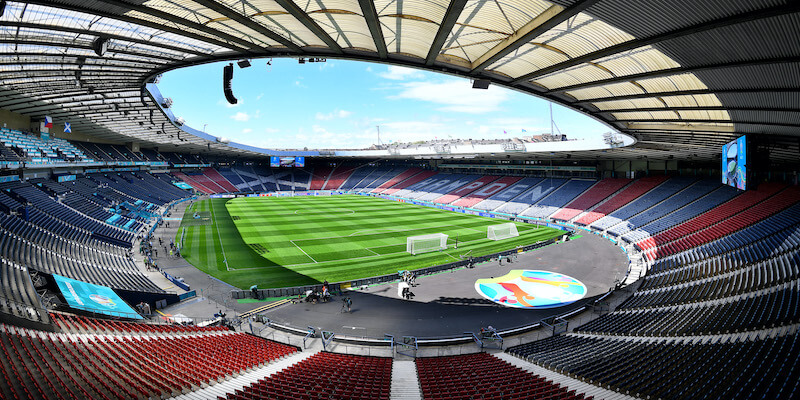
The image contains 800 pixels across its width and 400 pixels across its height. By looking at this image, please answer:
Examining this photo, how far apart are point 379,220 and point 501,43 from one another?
126 feet

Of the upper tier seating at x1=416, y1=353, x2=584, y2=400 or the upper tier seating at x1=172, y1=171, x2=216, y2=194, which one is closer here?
the upper tier seating at x1=416, y1=353, x2=584, y2=400

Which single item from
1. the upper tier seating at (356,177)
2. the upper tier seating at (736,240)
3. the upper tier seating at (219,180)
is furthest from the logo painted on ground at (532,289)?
the upper tier seating at (219,180)

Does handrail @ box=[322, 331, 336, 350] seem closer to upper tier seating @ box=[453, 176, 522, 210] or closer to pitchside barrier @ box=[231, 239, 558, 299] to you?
pitchside barrier @ box=[231, 239, 558, 299]

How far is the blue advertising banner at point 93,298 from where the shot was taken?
1559cm

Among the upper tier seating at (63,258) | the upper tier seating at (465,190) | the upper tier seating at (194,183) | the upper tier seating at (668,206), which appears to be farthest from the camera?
the upper tier seating at (194,183)

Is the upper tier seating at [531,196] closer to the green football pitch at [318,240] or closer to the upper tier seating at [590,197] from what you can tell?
the upper tier seating at [590,197]

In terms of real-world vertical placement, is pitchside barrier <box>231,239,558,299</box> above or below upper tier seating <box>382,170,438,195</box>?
below

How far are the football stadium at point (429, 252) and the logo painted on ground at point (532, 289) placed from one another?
229 millimetres

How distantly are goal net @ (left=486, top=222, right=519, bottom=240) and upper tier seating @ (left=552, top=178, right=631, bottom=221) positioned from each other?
1024cm

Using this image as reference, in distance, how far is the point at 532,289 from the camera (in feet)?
76.7

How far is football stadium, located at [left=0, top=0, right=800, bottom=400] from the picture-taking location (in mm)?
9438

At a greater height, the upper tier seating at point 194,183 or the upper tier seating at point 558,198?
the upper tier seating at point 194,183

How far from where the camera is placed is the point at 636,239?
34.4 metres

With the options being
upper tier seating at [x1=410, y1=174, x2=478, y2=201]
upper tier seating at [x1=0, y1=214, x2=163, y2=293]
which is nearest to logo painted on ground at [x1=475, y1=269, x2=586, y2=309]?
upper tier seating at [x1=0, y1=214, x2=163, y2=293]
